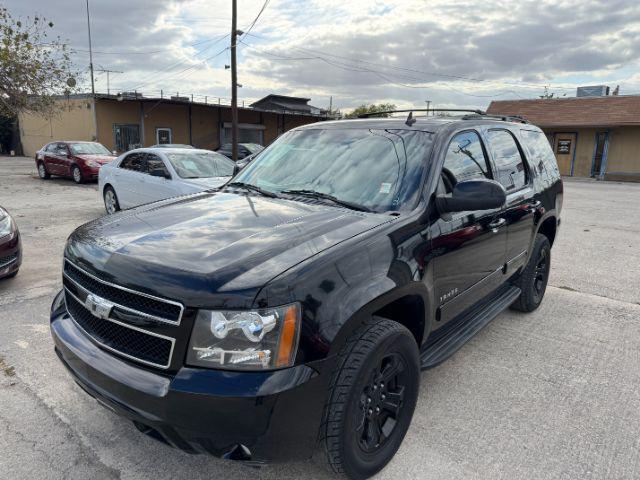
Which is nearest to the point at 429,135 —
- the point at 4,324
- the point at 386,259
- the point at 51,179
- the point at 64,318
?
the point at 386,259

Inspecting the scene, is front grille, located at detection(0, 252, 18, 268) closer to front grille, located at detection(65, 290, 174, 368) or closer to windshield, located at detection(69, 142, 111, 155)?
front grille, located at detection(65, 290, 174, 368)

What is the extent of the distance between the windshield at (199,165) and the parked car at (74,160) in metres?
8.54

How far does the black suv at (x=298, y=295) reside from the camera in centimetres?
193

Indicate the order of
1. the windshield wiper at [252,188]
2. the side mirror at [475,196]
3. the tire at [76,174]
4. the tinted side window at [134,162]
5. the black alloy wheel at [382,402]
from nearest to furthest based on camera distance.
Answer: the black alloy wheel at [382,402], the side mirror at [475,196], the windshield wiper at [252,188], the tinted side window at [134,162], the tire at [76,174]

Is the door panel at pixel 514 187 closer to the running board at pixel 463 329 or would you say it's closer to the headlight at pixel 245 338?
the running board at pixel 463 329

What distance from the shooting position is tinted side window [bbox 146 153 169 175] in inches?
340

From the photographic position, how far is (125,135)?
1139 inches

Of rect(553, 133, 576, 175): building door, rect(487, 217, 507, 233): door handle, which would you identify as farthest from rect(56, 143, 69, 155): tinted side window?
rect(553, 133, 576, 175): building door

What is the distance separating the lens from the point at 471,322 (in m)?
3.46

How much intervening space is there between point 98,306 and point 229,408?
0.89 meters

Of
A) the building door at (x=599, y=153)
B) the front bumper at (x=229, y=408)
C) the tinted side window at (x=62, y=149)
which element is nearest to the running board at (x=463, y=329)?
the front bumper at (x=229, y=408)

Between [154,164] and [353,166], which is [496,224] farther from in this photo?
[154,164]

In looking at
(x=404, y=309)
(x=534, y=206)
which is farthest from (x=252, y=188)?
(x=534, y=206)

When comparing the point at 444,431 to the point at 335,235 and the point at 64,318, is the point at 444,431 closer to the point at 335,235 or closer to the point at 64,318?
the point at 335,235
